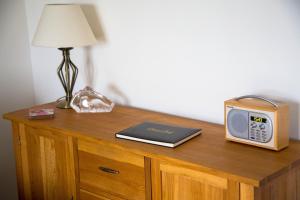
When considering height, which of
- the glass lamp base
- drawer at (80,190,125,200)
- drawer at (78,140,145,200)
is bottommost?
drawer at (80,190,125,200)

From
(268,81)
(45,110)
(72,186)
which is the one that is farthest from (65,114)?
(268,81)

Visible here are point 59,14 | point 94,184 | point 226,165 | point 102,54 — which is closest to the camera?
point 226,165

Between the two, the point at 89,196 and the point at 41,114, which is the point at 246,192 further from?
the point at 41,114

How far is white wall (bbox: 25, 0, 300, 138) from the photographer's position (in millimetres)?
1791

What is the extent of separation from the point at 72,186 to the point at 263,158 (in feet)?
2.80

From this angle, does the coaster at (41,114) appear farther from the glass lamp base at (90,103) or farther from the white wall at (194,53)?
the white wall at (194,53)

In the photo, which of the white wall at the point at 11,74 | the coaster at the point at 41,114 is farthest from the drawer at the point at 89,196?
the white wall at the point at 11,74

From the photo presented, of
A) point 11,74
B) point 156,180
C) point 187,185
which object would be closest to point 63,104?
point 11,74

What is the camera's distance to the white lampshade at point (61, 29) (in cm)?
220

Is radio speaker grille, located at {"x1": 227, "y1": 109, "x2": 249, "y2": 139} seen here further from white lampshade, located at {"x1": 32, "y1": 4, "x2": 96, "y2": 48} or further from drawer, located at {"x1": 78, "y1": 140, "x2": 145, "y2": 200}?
white lampshade, located at {"x1": 32, "y1": 4, "x2": 96, "y2": 48}

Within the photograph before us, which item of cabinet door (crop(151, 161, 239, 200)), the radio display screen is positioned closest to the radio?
the radio display screen

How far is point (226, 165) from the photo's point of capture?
1.55m

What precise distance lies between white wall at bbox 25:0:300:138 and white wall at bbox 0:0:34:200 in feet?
1.01

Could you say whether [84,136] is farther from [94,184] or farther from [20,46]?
[20,46]
